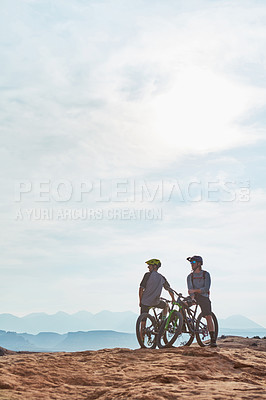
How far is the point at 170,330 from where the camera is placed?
13.0 meters

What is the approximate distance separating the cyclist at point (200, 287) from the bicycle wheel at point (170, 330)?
0.96m

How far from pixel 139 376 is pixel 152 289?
200 inches

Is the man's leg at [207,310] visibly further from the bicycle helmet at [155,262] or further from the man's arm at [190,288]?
the bicycle helmet at [155,262]

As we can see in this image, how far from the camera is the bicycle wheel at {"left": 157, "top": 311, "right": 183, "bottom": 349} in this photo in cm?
1273

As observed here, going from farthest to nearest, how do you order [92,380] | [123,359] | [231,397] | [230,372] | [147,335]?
[147,335]
[123,359]
[230,372]
[92,380]
[231,397]

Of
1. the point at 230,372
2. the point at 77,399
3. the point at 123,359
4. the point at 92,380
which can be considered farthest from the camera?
the point at 123,359

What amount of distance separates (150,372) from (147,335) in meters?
4.35

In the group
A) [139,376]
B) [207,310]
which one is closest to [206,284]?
[207,310]

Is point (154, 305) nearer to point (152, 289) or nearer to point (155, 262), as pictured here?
point (152, 289)

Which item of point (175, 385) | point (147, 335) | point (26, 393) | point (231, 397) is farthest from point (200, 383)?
point (147, 335)

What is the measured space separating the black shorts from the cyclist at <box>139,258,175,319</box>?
735 millimetres

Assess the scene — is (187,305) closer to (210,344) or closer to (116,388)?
→ (210,344)

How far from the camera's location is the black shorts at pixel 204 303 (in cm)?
1354

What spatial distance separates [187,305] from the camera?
13.5 m
